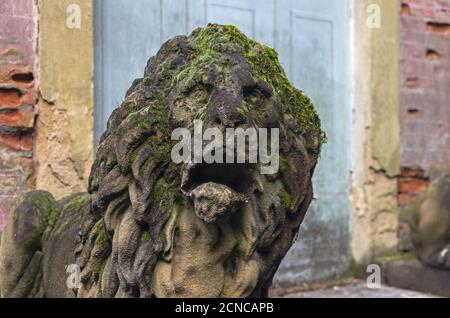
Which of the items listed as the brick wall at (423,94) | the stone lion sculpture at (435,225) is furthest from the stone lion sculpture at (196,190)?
the brick wall at (423,94)

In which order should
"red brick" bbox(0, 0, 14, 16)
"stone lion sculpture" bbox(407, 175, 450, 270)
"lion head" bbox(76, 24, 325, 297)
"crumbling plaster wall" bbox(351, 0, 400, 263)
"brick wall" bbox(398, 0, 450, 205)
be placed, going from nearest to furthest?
"lion head" bbox(76, 24, 325, 297), "red brick" bbox(0, 0, 14, 16), "stone lion sculpture" bbox(407, 175, 450, 270), "crumbling plaster wall" bbox(351, 0, 400, 263), "brick wall" bbox(398, 0, 450, 205)

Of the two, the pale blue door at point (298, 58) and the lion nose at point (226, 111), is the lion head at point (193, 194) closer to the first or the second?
the lion nose at point (226, 111)

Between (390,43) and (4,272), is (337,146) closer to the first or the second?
(390,43)

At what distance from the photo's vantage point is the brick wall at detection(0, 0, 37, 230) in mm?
3916

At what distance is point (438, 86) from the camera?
18.3 ft

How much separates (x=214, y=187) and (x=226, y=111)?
0.21m

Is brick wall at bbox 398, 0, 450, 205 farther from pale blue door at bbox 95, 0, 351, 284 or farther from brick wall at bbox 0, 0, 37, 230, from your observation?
brick wall at bbox 0, 0, 37, 230

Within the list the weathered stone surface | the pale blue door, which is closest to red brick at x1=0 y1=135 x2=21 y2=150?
the pale blue door

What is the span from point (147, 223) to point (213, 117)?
1.30 feet

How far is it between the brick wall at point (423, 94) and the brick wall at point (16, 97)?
2.92 meters

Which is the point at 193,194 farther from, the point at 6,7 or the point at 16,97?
the point at 6,7

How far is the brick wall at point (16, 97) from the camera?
3.92 metres

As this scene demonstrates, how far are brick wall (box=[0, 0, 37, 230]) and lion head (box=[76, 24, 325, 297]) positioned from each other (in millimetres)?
1992

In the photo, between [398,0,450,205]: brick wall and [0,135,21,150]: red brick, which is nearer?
[0,135,21,150]: red brick
